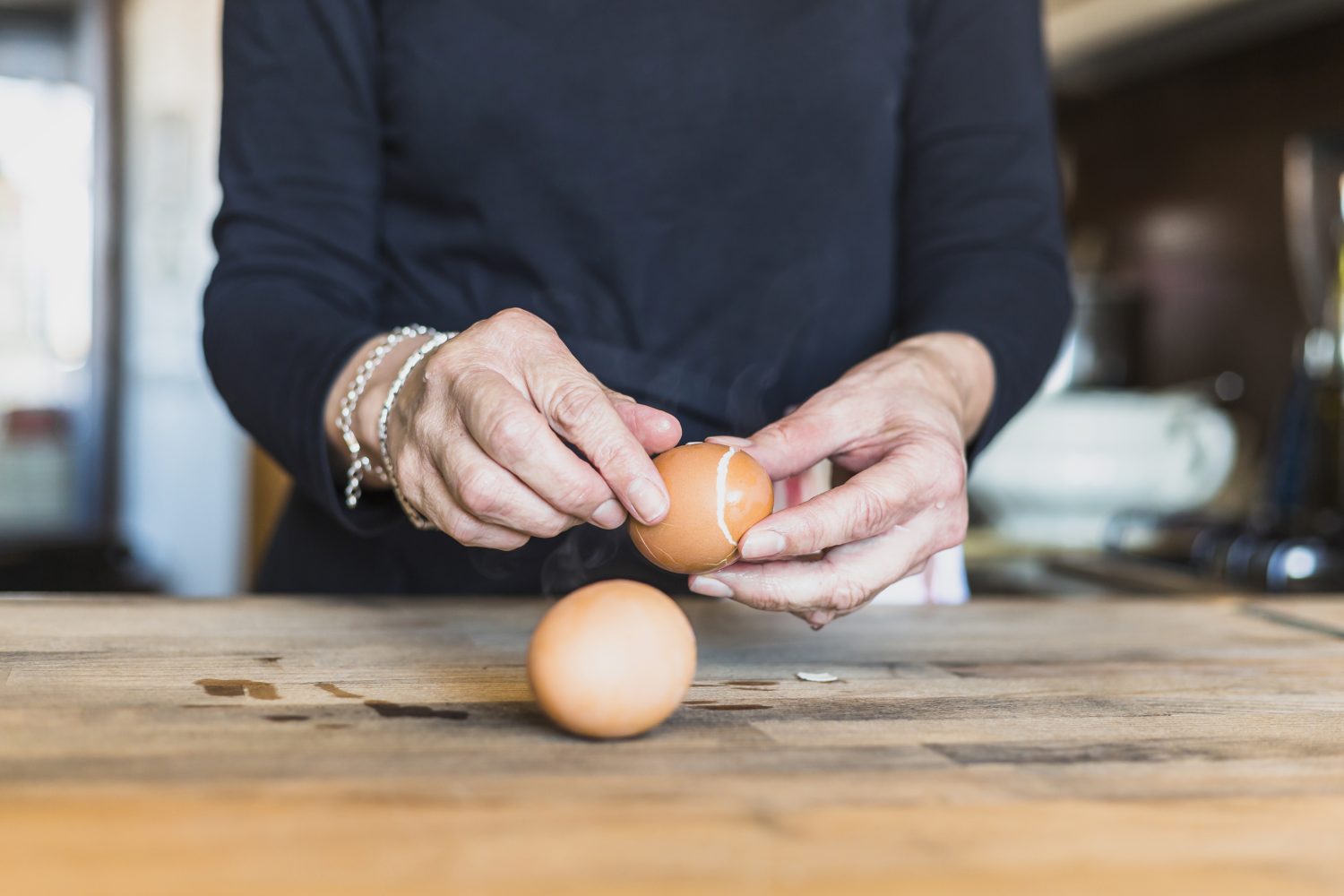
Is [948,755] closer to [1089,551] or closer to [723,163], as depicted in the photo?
[723,163]

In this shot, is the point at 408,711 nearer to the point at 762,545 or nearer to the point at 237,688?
the point at 237,688

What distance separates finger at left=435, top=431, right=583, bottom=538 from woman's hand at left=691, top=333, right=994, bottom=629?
11cm

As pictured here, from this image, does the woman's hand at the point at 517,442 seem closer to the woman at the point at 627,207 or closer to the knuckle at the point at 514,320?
the knuckle at the point at 514,320

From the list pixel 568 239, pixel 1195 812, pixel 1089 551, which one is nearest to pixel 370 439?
pixel 568 239

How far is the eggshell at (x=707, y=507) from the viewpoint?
0.77 m

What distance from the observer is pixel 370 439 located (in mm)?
842

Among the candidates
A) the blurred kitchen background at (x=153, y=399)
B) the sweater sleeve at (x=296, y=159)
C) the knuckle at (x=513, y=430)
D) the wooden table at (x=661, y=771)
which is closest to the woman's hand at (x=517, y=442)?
Result: the knuckle at (x=513, y=430)

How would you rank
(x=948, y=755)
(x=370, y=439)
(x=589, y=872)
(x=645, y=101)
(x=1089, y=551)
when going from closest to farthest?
(x=589, y=872) < (x=948, y=755) < (x=370, y=439) < (x=645, y=101) < (x=1089, y=551)

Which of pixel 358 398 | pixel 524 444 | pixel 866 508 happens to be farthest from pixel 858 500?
pixel 358 398

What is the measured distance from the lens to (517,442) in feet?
2.24

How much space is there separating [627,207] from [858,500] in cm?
44

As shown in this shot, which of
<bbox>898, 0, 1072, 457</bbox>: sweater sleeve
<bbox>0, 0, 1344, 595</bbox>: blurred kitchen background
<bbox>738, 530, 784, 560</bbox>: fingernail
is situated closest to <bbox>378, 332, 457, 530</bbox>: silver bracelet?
<bbox>738, 530, 784, 560</bbox>: fingernail

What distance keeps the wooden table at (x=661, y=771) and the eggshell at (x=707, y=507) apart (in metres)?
0.09

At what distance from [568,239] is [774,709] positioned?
53cm
